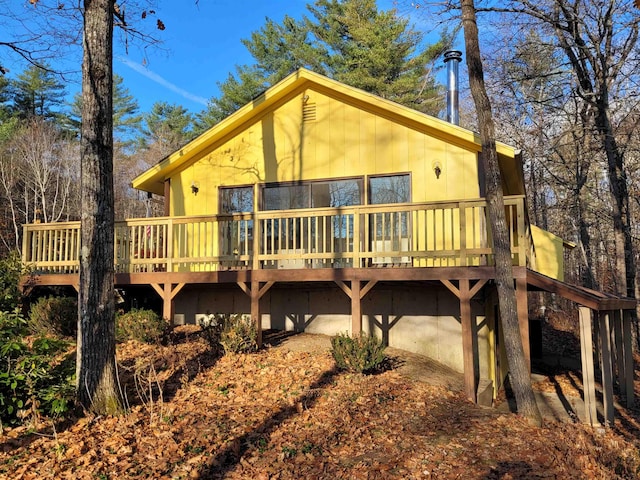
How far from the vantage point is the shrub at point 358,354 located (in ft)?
24.6

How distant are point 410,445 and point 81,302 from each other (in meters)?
4.00

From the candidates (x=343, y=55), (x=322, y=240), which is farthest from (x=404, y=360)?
(x=343, y=55)

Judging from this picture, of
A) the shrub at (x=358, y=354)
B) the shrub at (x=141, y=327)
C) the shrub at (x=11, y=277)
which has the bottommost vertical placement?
the shrub at (x=358, y=354)

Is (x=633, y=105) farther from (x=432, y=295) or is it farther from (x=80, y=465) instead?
(x=80, y=465)

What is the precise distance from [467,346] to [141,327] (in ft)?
18.0

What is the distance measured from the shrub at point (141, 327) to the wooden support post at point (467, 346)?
17.0ft

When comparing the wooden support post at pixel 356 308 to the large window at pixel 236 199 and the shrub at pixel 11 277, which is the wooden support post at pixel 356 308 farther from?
the shrub at pixel 11 277

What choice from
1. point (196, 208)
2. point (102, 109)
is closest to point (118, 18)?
point (102, 109)

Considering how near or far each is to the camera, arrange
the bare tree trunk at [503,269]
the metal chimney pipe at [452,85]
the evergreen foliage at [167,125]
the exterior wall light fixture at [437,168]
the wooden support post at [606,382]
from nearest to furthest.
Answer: the bare tree trunk at [503,269]
the wooden support post at [606,382]
the exterior wall light fixture at [437,168]
the metal chimney pipe at [452,85]
the evergreen foliage at [167,125]

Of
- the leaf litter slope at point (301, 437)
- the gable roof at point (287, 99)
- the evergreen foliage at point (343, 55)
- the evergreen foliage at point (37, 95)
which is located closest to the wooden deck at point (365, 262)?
the leaf litter slope at point (301, 437)

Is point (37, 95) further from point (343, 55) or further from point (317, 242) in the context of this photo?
point (317, 242)

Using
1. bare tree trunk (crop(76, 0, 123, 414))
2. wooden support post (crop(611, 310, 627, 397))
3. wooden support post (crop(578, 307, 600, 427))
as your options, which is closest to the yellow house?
wooden support post (crop(578, 307, 600, 427))

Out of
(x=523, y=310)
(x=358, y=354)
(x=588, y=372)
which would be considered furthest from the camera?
(x=523, y=310)

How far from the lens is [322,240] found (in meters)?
9.70
